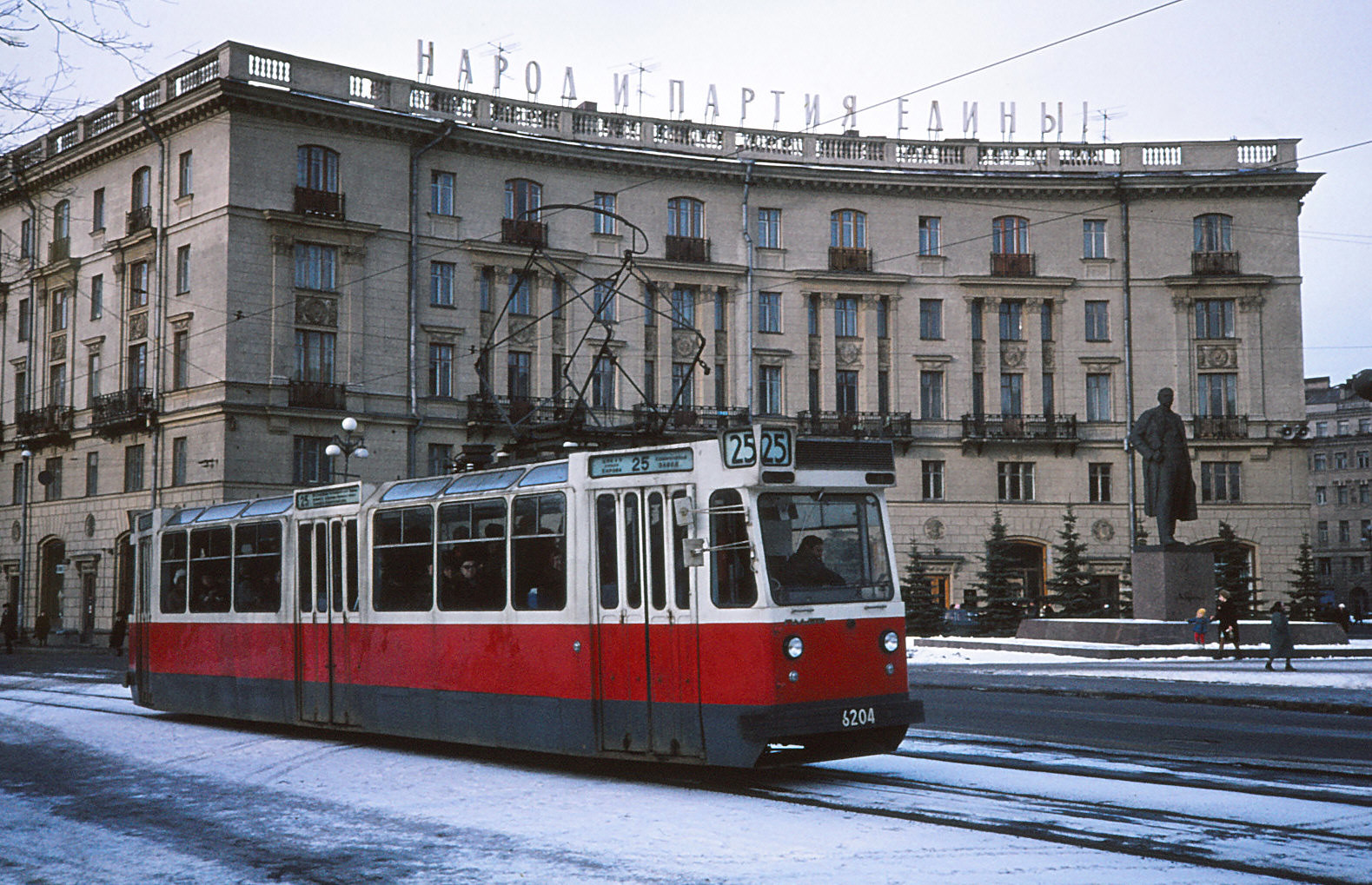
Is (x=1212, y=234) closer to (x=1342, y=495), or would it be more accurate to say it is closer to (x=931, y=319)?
(x=931, y=319)

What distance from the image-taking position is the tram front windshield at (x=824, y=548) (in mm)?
10992

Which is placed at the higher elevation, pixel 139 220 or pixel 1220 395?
pixel 139 220

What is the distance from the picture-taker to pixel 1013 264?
184 feet

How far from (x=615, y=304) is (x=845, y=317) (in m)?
8.95

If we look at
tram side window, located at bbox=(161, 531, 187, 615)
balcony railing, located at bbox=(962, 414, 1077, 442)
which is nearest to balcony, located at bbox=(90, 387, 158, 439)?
balcony railing, located at bbox=(962, 414, 1077, 442)

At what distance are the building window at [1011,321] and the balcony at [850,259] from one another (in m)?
5.72

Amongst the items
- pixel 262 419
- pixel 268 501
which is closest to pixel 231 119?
pixel 262 419

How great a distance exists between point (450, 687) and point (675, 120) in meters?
42.0

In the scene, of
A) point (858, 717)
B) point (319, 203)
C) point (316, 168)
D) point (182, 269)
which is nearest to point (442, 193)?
point (316, 168)

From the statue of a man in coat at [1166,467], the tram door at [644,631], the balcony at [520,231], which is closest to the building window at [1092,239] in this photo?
the balcony at [520,231]

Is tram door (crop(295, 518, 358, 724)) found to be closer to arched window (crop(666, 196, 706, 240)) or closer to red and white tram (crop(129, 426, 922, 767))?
red and white tram (crop(129, 426, 922, 767))

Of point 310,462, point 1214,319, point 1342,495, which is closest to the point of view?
point 310,462

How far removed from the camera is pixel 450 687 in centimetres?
1349

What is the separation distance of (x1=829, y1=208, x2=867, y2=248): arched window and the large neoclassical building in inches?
4.1
